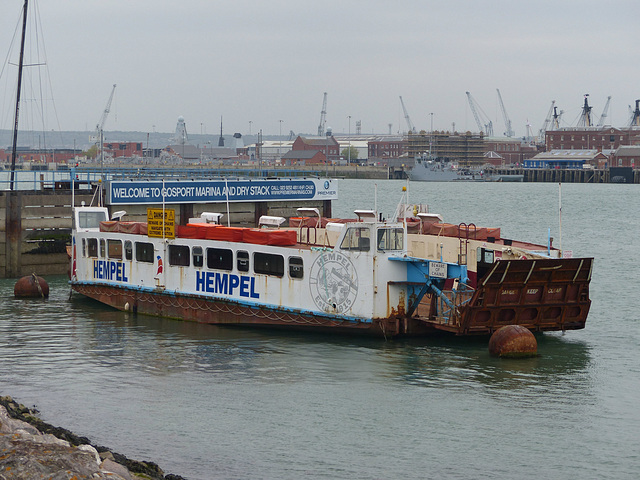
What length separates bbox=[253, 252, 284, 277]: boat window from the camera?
101 ft

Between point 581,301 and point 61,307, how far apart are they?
2057cm

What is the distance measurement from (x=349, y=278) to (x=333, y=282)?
639 millimetres

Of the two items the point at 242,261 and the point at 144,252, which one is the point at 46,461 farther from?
the point at 144,252

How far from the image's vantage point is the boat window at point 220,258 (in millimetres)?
32188

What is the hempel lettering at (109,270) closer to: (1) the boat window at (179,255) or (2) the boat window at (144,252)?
(2) the boat window at (144,252)

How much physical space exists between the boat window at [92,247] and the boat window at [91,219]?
1632mm

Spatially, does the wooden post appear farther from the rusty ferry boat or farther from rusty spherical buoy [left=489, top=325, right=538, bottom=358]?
rusty spherical buoy [left=489, top=325, right=538, bottom=358]

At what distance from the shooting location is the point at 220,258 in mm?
32469

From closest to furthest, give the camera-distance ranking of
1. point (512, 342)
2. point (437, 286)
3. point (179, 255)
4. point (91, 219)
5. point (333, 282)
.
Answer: point (512, 342) → point (437, 286) → point (333, 282) → point (179, 255) → point (91, 219)

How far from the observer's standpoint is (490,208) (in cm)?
11962

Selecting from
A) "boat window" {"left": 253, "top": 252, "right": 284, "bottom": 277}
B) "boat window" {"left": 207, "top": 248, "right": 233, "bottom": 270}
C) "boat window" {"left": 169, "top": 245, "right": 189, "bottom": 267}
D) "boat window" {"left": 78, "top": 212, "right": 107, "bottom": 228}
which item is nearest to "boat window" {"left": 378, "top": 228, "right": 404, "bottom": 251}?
"boat window" {"left": 253, "top": 252, "right": 284, "bottom": 277}

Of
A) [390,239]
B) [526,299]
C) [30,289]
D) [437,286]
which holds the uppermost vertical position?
[390,239]

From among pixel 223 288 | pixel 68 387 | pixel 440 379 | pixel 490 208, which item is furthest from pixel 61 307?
pixel 490 208

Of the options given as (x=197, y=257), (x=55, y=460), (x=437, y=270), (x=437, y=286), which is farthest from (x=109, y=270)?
(x=55, y=460)
